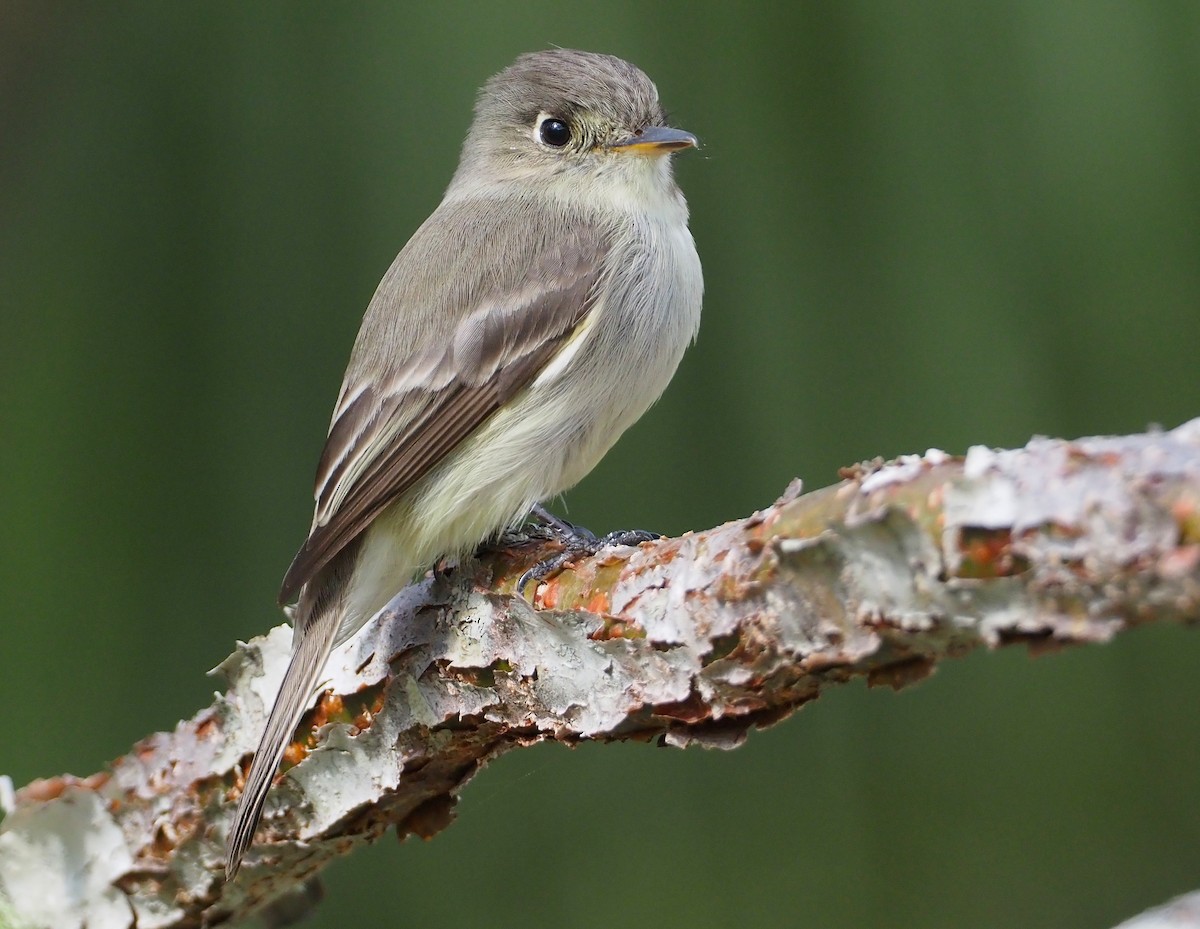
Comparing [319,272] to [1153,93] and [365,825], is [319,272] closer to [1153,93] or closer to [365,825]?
[365,825]

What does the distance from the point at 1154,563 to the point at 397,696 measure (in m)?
0.93

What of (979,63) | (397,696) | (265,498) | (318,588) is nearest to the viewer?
(397,696)

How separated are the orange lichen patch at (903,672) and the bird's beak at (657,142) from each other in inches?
43.8

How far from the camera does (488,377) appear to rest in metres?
1.71

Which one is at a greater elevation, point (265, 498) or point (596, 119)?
point (596, 119)

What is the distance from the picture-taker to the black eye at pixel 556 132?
2.12 m

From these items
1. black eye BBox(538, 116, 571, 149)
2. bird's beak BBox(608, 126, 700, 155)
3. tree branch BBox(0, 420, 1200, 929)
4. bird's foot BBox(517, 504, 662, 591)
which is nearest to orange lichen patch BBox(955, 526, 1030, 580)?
tree branch BBox(0, 420, 1200, 929)

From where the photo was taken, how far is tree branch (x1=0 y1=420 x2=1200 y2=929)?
750 mm

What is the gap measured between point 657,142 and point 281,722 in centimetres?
106

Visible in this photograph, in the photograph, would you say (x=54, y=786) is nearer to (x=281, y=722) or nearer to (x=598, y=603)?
(x=281, y=722)

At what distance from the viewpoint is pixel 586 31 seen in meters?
2.12

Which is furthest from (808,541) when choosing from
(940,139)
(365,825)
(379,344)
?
(940,139)

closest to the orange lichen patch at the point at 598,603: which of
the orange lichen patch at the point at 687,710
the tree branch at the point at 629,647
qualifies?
the tree branch at the point at 629,647

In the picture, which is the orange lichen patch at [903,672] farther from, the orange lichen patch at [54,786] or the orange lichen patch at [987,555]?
the orange lichen patch at [54,786]
